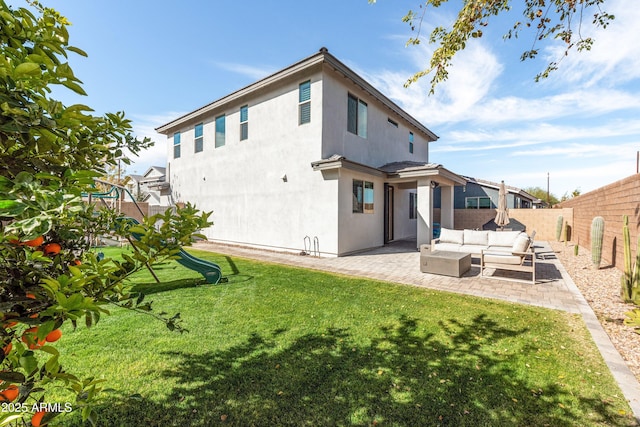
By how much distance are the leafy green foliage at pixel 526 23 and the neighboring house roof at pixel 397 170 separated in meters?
5.59

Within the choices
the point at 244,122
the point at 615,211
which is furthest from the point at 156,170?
the point at 615,211

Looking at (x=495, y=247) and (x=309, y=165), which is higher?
(x=309, y=165)

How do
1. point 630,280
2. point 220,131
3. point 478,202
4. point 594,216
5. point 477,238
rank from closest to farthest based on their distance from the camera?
point 630,280 < point 477,238 < point 594,216 < point 220,131 < point 478,202

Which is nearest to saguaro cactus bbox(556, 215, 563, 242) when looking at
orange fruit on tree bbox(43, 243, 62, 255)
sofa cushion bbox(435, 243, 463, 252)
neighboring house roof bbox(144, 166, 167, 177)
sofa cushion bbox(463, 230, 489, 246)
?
sofa cushion bbox(463, 230, 489, 246)

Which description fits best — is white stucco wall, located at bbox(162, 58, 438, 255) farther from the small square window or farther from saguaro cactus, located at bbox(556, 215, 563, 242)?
saguaro cactus, located at bbox(556, 215, 563, 242)

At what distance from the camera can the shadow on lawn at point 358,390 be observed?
100 inches

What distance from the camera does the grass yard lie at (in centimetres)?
260

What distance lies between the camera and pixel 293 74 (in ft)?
37.5

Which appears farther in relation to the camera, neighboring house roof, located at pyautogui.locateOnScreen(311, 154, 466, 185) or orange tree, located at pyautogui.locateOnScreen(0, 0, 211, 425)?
neighboring house roof, located at pyautogui.locateOnScreen(311, 154, 466, 185)

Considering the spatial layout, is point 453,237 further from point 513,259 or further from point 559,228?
point 559,228

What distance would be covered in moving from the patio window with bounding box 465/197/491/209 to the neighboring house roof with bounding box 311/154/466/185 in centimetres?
1176

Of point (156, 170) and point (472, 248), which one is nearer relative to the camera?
point (472, 248)

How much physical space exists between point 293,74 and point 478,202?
21062 millimetres

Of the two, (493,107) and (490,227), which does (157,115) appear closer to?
(493,107)
